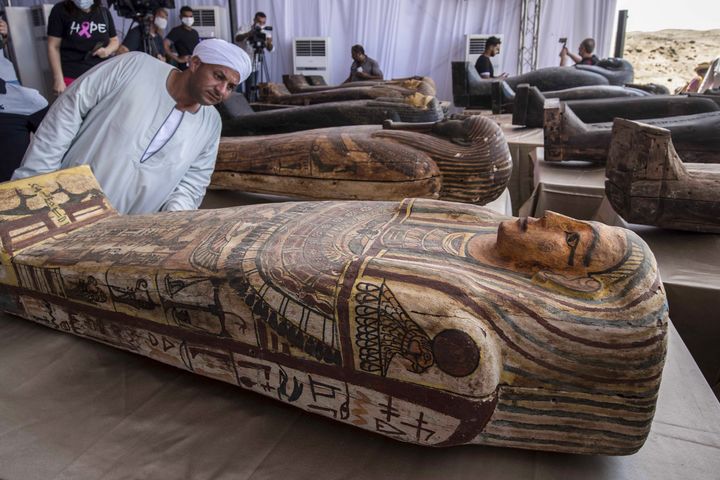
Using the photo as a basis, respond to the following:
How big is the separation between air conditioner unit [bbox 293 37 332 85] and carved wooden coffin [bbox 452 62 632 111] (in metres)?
4.14

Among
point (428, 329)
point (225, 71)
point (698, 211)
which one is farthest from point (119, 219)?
point (698, 211)

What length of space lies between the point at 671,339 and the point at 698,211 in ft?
2.41

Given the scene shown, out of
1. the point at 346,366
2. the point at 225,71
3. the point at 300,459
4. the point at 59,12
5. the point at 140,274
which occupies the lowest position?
the point at 300,459

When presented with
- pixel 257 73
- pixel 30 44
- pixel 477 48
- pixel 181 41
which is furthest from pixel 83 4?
pixel 477 48

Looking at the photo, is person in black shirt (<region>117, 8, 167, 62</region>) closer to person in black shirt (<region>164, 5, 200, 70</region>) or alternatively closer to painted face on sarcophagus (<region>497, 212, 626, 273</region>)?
person in black shirt (<region>164, 5, 200, 70</region>)

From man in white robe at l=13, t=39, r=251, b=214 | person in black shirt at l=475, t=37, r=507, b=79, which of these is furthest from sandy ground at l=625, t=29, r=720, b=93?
man in white robe at l=13, t=39, r=251, b=214

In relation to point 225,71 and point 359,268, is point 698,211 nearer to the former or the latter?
point 359,268

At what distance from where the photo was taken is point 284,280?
115 centimetres

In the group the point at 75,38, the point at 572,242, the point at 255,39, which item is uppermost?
the point at 255,39

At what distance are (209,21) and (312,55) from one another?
1926 millimetres

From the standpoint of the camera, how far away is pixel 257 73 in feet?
30.5

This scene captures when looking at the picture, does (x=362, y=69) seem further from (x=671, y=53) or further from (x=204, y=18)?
(x=671, y=53)

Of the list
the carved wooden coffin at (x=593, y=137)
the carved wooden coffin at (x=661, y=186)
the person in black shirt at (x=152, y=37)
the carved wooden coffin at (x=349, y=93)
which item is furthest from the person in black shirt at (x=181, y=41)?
the carved wooden coffin at (x=661, y=186)

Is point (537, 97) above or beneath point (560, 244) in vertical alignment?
above
